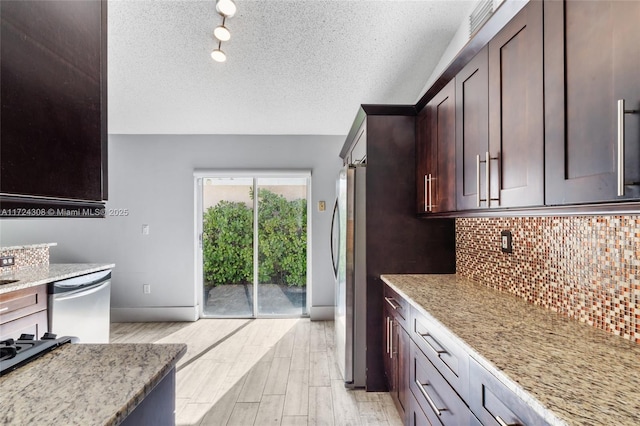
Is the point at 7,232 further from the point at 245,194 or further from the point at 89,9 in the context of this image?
the point at 89,9

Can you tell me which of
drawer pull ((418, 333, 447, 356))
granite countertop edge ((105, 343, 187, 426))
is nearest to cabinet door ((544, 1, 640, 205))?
drawer pull ((418, 333, 447, 356))

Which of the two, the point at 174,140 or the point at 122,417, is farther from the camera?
the point at 174,140

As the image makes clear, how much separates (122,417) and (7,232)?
196 inches

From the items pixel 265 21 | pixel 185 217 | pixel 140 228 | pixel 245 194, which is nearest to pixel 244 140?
pixel 245 194

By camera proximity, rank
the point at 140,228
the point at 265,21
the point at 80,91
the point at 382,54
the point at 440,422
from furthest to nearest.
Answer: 1. the point at 140,228
2. the point at 382,54
3. the point at 265,21
4. the point at 440,422
5. the point at 80,91

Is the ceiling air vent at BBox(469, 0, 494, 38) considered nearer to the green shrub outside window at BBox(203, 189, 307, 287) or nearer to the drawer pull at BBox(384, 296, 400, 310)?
the drawer pull at BBox(384, 296, 400, 310)

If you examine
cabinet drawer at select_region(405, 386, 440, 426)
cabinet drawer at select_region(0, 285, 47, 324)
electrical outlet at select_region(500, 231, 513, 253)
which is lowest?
cabinet drawer at select_region(405, 386, 440, 426)

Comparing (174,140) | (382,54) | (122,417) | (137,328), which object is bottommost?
(137,328)

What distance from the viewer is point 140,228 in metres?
4.21

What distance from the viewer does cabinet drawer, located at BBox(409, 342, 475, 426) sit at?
→ 1195 mm

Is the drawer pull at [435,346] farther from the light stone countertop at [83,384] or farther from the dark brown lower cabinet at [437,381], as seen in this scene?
the light stone countertop at [83,384]

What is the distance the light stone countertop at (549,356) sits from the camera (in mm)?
745

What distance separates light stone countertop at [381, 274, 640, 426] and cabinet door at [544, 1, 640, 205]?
0.49 metres

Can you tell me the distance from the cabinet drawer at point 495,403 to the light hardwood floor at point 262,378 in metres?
1.26
